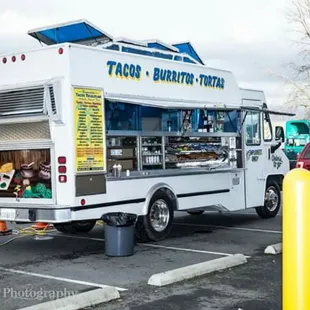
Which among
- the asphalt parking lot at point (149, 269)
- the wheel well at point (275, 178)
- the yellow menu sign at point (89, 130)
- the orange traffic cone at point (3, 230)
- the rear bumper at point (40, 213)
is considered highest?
the yellow menu sign at point (89, 130)

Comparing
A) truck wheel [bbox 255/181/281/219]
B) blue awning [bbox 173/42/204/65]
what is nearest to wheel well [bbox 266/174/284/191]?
truck wheel [bbox 255/181/281/219]

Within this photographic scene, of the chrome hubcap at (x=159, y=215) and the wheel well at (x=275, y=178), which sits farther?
the wheel well at (x=275, y=178)

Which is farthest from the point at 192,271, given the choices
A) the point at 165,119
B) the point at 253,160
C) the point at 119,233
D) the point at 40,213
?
the point at 253,160

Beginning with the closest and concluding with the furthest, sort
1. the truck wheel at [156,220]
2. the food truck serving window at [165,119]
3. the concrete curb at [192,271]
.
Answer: the concrete curb at [192,271], the food truck serving window at [165,119], the truck wheel at [156,220]

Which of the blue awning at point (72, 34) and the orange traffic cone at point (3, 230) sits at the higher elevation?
the blue awning at point (72, 34)

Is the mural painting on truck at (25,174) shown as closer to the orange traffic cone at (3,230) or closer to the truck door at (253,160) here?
the orange traffic cone at (3,230)

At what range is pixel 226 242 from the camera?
10305 mm

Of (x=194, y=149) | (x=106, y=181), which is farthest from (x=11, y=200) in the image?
(x=194, y=149)

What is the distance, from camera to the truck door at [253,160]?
483 inches

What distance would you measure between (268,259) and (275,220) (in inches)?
178

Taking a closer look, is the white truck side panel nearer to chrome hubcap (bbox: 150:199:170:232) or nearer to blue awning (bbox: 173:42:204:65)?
chrome hubcap (bbox: 150:199:170:232)

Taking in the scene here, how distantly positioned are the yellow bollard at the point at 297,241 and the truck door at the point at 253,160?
783 centimetres

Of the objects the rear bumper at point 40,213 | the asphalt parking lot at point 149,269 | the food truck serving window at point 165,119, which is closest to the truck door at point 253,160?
the food truck serving window at point 165,119

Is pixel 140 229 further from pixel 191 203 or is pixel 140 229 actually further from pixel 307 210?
pixel 307 210
